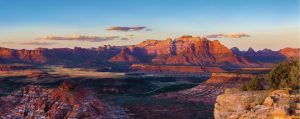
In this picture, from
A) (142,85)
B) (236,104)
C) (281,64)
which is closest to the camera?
(236,104)

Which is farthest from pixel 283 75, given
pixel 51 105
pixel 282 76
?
pixel 51 105

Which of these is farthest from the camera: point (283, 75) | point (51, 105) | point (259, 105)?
point (51, 105)

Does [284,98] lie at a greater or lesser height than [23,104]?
greater

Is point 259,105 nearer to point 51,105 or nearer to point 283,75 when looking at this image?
point 283,75

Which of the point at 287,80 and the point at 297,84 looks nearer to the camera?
the point at 297,84

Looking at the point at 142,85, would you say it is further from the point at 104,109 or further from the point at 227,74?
the point at 104,109

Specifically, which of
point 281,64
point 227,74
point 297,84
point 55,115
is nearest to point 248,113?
point 297,84

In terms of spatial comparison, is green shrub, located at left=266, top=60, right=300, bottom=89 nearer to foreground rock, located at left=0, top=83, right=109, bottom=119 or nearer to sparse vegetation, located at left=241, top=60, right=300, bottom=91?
sparse vegetation, located at left=241, top=60, right=300, bottom=91
